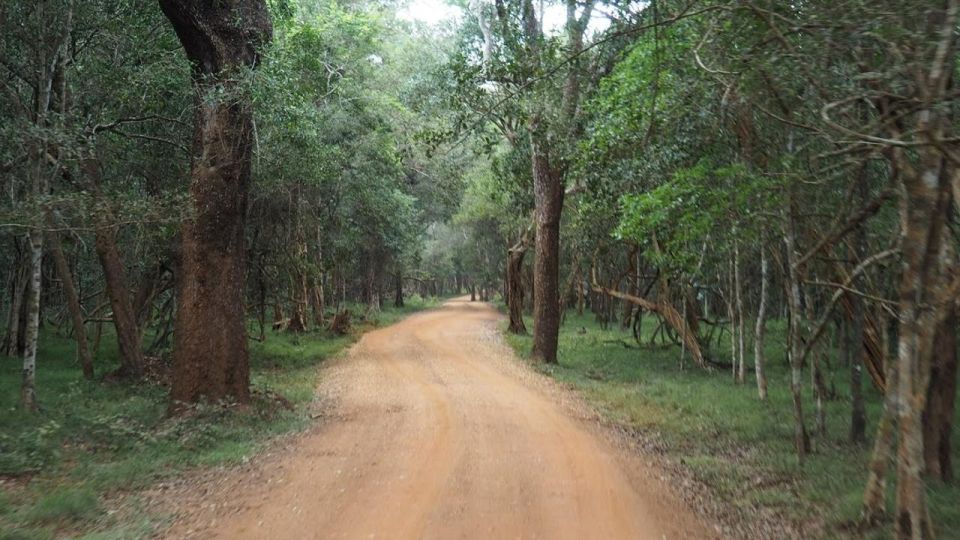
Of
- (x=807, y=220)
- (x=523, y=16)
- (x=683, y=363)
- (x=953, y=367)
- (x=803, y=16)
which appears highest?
(x=523, y=16)

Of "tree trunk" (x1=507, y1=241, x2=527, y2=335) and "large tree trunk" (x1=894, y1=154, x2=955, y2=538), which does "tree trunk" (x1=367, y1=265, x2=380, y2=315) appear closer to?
"tree trunk" (x1=507, y1=241, x2=527, y2=335)

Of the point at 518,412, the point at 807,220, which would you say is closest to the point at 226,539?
the point at 518,412

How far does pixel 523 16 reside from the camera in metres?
16.5

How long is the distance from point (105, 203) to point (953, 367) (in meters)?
11.2

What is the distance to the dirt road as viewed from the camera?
622 cm

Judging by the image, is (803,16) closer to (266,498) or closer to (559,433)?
(559,433)

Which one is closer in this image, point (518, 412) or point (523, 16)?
point (518, 412)

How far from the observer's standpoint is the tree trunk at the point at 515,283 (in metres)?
26.8

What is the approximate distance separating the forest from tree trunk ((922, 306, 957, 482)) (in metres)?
0.03

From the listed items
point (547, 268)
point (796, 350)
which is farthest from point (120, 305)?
point (796, 350)

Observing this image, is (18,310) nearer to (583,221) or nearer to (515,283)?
(583,221)

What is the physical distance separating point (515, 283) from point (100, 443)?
19709mm

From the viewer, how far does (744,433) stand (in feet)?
34.4

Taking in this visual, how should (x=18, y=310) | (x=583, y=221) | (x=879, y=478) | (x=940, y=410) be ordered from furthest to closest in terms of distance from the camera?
(x=583, y=221) < (x=18, y=310) < (x=940, y=410) < (x=879, y=478)
